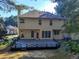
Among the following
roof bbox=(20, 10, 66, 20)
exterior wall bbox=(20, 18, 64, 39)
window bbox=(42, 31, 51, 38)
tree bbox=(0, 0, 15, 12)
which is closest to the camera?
tree bbox=(0, 0, 15, 12)

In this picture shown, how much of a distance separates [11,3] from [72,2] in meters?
7.65

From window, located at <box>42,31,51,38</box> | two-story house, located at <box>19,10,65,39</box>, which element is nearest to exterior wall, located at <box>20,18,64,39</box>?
two-story house, located at <box>19,10,65,39</box>

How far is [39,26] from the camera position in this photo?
40.8 metres

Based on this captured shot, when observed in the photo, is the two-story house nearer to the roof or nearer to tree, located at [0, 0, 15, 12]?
the roof

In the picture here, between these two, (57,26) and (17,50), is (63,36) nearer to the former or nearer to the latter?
(57,26)

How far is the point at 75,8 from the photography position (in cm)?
2361

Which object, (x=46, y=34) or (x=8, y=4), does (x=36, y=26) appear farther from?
(x=8, y=4)

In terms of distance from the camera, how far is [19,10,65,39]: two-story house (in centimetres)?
4022

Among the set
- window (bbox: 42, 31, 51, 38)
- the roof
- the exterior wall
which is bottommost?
window (bbox: 42, 31, 51, 38)

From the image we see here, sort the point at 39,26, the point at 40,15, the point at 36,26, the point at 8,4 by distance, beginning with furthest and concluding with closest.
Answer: the point at 40,15 < the point at 39,26 < the point at 36,26 < the point at 8,4

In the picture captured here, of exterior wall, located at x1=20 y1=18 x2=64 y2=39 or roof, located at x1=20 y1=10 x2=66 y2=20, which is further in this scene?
roof, located at x1=20 y1=10 x2=66 y2=20

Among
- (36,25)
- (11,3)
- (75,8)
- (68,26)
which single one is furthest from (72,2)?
(36,25)

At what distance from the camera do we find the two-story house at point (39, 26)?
40219 millimetres

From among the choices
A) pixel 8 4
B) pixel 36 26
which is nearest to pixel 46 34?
pixel 36 26
